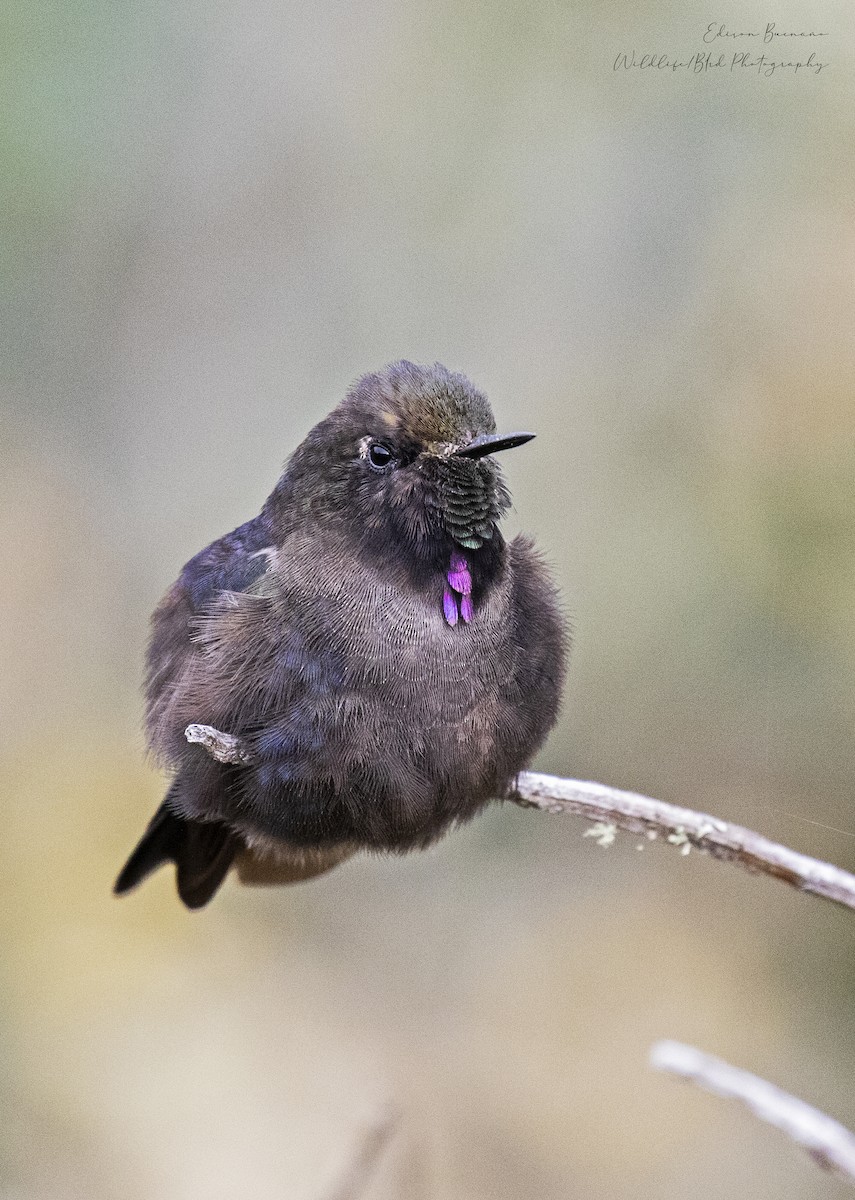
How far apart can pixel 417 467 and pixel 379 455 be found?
104mm

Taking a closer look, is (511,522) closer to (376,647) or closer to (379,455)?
(379,455)

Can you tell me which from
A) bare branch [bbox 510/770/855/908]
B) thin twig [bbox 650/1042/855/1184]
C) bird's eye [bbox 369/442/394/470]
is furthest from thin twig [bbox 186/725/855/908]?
bird's eye [bbox 369/442/394/470]

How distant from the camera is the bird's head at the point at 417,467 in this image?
2.48 m

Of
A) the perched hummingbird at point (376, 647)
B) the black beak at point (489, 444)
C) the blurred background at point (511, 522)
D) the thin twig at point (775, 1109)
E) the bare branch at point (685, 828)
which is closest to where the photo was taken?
the thin twig at point (775, 1109)

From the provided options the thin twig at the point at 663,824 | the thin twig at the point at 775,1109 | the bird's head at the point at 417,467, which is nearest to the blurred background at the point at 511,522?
the thin twig at the point at 663,824

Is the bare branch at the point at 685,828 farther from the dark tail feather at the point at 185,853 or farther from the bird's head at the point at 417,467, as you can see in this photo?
the dark tail feather at the point at 185,853

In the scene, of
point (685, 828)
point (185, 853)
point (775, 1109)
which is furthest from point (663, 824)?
point (185, 853)

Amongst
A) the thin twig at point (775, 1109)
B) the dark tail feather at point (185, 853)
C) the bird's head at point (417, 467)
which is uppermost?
the bird's head at point (417, 467)

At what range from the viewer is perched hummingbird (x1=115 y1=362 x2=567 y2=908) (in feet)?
8.11

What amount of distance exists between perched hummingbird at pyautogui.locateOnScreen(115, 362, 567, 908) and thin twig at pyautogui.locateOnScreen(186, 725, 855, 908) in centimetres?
9

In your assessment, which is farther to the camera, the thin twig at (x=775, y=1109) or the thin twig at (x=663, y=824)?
the thin twig at (x=663, y=824)

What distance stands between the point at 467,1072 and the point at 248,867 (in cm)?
91

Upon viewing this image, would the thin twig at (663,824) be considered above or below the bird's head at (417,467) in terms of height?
below

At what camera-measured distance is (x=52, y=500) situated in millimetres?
3803
